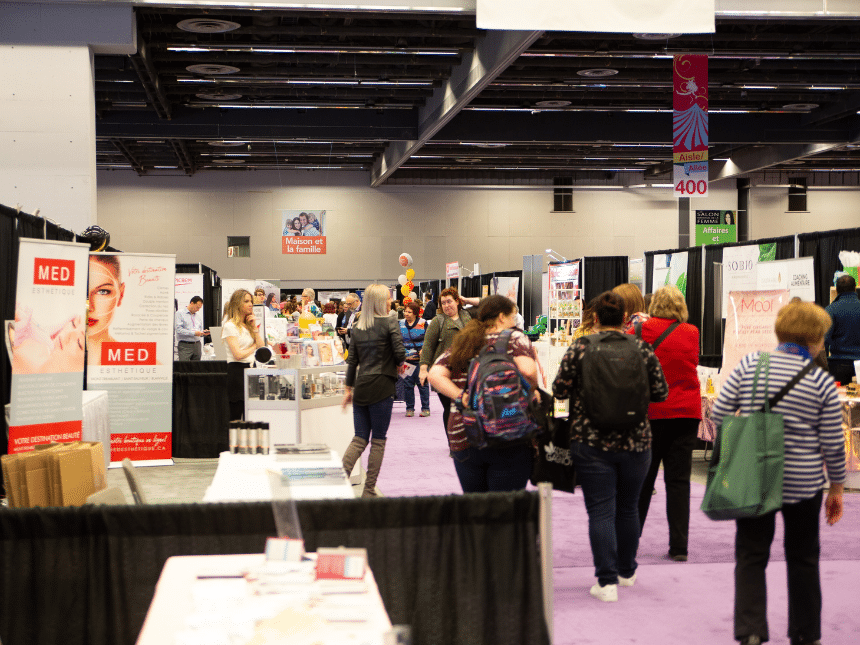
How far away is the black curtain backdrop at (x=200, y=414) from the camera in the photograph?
7750mm

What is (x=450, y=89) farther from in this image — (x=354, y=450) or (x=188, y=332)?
(x=354, y=450)

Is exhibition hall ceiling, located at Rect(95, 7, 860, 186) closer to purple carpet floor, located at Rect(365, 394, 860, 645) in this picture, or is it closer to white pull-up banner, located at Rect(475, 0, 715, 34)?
white pull-up banner, located at Rect(475, 0, 715, 34)

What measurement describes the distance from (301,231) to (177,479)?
16486 mm

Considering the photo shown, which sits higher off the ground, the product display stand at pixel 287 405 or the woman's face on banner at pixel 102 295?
the woman's face on banner at pixel 102 295

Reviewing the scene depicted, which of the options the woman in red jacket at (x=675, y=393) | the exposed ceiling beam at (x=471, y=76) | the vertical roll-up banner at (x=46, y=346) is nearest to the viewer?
the woman in red jacket at (x=675, y=393)

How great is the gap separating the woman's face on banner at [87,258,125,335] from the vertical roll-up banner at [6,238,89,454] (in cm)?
136

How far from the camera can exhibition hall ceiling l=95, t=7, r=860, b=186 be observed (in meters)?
9.95

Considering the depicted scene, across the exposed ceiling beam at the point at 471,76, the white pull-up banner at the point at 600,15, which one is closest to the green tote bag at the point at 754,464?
the white pull-up banner at the point at 600,15

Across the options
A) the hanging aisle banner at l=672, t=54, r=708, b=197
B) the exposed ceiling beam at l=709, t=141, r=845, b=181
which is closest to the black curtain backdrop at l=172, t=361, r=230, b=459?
the hanging aisle banner at l=672, t=54, r=708, b=197

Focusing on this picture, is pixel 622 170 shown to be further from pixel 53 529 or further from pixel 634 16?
pixel 53 529

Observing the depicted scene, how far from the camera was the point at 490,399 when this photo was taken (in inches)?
135

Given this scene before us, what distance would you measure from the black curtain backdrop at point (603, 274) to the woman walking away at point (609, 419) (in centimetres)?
947

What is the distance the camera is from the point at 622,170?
74.3 feet

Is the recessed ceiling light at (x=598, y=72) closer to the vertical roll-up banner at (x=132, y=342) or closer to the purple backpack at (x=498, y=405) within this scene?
the vertical roll-up banner at (x=132, y=342)
